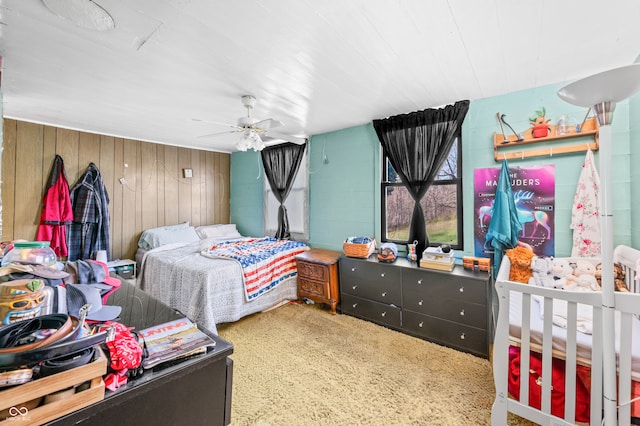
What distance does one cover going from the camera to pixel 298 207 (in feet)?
14.0

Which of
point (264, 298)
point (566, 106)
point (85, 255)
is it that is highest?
point (566, 106)

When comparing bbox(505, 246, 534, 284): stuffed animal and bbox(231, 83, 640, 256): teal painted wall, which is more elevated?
bbox(231, 83, 640, 256): teal painted wall

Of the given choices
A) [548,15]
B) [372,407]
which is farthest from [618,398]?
[548,15]

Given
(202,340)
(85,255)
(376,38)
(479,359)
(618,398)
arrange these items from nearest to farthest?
(202,340) → (618,398) → (376,38) → (479,359) → (85,255)

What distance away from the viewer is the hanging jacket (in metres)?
3.29

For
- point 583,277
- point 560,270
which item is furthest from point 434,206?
point 583,277

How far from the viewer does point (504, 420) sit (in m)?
1.52

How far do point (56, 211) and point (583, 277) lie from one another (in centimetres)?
534

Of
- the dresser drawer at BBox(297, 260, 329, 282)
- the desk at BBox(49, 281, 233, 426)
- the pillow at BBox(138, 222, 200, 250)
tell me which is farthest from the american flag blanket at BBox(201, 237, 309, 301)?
the desk at BBox(49, 281, 233, 426)

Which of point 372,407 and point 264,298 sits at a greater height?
point 264,298

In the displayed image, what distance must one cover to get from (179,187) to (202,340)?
423 centimetres

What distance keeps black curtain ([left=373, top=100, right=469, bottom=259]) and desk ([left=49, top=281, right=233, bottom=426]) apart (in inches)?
97.6

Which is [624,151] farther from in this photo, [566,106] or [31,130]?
[31,130]

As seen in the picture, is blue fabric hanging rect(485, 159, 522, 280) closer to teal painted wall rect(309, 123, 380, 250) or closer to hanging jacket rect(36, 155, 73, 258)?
teal painted wall rect(309, 123, 380, 250)
